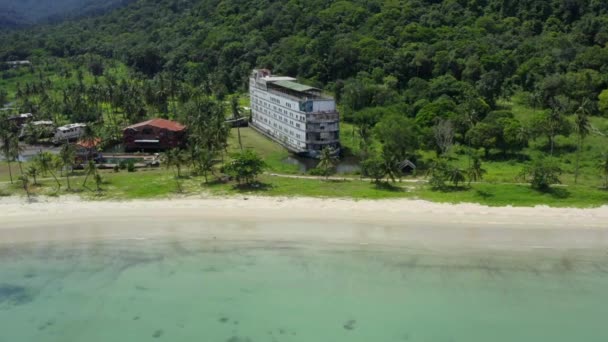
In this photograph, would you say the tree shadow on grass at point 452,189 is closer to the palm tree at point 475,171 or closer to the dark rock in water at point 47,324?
the palm tree at point 475,171

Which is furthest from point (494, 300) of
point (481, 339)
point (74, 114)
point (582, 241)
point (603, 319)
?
point (74, 114)

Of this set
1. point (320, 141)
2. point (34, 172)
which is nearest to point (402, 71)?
point (320, 141)

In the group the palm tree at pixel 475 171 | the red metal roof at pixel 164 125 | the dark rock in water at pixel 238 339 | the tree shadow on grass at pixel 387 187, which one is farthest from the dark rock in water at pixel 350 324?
the red metal roof at pixel 164 125

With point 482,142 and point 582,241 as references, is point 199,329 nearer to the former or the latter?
point 582,241

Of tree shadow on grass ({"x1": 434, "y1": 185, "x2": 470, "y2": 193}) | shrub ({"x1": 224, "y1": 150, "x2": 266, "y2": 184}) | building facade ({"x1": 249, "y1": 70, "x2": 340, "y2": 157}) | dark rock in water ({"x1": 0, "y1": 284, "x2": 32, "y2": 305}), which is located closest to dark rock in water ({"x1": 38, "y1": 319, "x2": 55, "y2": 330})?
dark rock in water ({"x1": 0, "y1": 284, "x2": 32, "y2": 305})

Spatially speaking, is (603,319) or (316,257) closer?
(603,319)

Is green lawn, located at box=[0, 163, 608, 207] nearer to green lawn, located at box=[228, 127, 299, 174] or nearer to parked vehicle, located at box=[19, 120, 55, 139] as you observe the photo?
green lawn, located at box=[228, 127, 299, 174]
